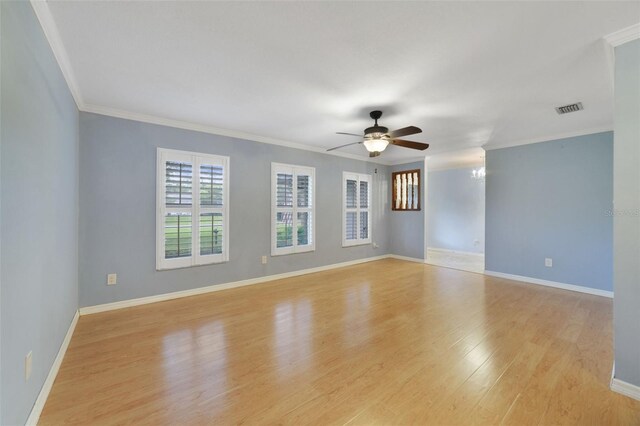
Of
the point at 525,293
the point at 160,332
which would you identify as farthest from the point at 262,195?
the point at 525,293

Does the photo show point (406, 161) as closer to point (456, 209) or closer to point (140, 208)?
point (456, 209)

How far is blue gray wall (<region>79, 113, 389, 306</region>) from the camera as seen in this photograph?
329 cm

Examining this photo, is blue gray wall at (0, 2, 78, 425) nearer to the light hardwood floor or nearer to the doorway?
the light hardwood floor

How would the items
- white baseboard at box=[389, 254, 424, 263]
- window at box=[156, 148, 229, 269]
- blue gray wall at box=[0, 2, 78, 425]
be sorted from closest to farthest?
blue gray wall at box=[0, 2, 78, 425] < window at box=[156, 148, 229, 269] < white baseboard at box=[389, 254, 424, 263]

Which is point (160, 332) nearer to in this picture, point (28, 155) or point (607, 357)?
point (28, 155)

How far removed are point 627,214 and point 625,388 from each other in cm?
122

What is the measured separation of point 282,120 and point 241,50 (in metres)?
1.69

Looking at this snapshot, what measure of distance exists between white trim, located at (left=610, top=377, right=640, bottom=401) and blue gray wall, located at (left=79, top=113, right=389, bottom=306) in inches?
165

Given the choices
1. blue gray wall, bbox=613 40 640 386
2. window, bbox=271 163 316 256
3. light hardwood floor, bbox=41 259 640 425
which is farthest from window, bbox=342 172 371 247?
blue gray wall, bbox=613 40 640 386

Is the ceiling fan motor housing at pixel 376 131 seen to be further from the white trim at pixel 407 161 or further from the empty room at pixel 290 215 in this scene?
the white trim at pixel 407 161

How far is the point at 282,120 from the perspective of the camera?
12.6 feet

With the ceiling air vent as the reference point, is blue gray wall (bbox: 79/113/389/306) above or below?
below

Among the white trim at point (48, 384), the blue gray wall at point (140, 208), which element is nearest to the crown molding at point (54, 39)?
the blue gray wall at point (140, 208)

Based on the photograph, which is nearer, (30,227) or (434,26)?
(30,227)
